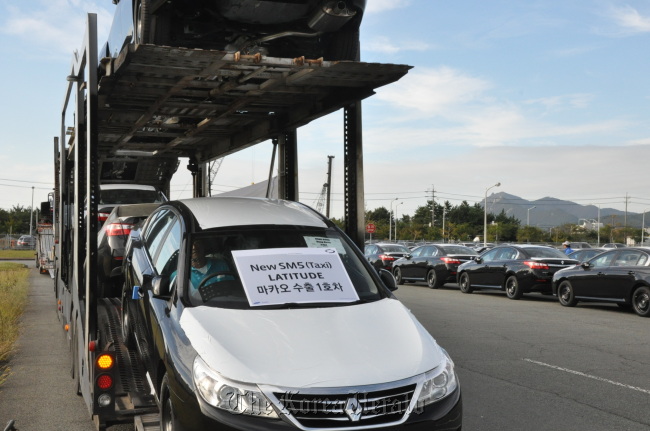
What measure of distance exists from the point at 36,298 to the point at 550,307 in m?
12.8

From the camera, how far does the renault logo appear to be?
4.09 m

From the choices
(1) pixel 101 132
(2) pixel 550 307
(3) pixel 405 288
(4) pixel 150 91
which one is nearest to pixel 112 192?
(1) pixel 101 132

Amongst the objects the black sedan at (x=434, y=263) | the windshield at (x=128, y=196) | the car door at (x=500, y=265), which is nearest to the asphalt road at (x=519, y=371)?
the windshield at (x=128, y=196)

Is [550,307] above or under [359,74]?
under

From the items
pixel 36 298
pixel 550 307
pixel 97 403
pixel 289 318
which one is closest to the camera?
pixel 289 318

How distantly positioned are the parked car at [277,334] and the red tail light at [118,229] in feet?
8.66

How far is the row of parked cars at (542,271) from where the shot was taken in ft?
52.5

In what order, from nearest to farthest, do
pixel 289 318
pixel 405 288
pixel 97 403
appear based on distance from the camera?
pixel 289 318
pixel 97 403
pixel 405 288

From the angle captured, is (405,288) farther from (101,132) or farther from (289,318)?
(289,318)

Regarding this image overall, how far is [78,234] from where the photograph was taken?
247 inches

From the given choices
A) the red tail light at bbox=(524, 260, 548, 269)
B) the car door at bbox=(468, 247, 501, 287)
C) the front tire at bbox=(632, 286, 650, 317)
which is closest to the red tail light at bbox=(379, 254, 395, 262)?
the car door at bbox=(468, 247, 501, 287)

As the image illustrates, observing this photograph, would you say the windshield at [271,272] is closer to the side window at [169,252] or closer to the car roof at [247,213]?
the car roof at [247,213]

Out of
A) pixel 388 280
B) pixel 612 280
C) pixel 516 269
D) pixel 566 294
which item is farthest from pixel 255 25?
pixel 516 269

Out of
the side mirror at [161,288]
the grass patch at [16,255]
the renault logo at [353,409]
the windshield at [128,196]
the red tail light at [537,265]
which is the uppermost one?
the windshield at [128,196]
